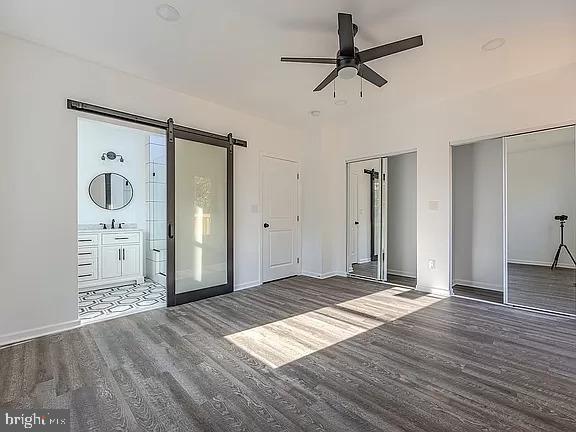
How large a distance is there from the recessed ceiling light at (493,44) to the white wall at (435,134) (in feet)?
3.35

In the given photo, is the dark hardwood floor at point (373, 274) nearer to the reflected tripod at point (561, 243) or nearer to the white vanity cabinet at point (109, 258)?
the reflected tripod at point (561, 243)

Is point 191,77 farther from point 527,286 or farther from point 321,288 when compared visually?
point 527,286

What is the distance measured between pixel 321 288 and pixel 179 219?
240 centimetres

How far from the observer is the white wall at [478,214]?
14.8 ft

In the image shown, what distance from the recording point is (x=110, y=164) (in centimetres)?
534

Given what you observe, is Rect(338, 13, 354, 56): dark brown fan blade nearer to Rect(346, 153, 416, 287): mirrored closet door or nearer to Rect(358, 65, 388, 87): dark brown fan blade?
Rect(358, 65, 388, 87): dark brown fan blade

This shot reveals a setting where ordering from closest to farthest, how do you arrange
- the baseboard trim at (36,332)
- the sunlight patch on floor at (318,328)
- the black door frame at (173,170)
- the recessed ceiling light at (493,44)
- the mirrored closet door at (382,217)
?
1. the sunlight patch on floor at (318,328)
2. the baseboard trim at (36,332)
3. the recessed ceiling light at (493,44)
4. the black door frame at (173,170)
5. the mirrored closet door at (382,217)

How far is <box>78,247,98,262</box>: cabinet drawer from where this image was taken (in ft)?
14.7

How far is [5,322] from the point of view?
2723 millimetres

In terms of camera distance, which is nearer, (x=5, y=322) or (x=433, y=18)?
(x=433, y=18)

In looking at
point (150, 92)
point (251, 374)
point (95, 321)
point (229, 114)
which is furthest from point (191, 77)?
point (251, 374)

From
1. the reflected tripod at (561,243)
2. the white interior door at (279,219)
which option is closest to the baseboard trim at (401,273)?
the white interior door at (279,219)

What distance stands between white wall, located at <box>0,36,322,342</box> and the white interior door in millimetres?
2381

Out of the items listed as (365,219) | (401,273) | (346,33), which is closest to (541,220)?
(401,273)
